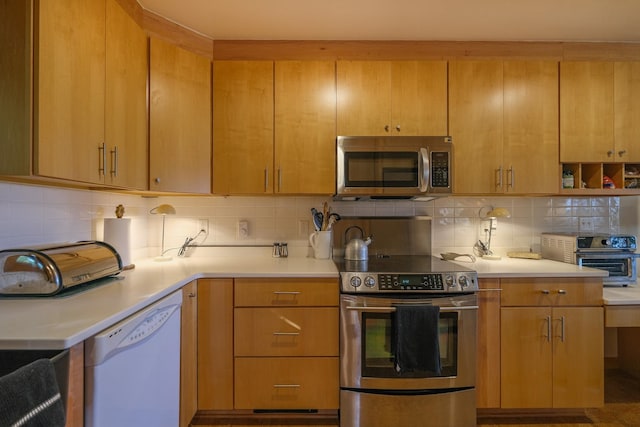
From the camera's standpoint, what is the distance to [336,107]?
2125 mm

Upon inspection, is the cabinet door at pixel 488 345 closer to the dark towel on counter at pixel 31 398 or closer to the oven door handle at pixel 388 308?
the oven door handle at pixel 388 308

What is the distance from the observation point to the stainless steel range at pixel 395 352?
178 centimetres

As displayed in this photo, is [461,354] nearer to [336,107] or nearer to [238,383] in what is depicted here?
[238,383]

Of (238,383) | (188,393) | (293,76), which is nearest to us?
(188,393)

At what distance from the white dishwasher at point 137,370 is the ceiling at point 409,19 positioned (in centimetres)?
157

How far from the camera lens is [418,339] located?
1.73 m

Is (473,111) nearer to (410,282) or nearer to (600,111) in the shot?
(600,111)

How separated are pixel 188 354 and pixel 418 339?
1.19 meters

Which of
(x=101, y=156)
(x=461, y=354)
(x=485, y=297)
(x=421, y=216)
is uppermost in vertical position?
(x=101, y=156)

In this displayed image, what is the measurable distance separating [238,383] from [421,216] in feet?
5.33

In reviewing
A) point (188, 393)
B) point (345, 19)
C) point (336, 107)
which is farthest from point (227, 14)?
point (188, 393)

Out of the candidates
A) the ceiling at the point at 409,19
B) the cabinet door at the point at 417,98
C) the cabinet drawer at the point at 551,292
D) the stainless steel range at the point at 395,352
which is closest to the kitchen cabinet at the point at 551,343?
the cabinet drawer at the point at 551,292

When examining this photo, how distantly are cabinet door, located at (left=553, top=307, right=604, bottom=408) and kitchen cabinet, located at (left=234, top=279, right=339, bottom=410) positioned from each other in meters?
1.25

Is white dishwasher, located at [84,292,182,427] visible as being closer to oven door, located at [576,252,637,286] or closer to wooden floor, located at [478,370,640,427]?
wooden floor, located at [478,370,640,427]
